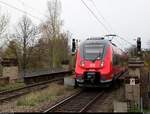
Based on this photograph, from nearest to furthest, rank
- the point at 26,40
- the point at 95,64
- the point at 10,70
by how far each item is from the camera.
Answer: the point at 95,64, the point at 10,70, the point at 26,40

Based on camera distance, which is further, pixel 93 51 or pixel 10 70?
pixel 10 70

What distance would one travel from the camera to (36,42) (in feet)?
177

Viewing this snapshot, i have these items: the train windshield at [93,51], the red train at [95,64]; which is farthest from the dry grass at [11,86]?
the train windshield at [93,51]

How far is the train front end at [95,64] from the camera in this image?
19.8 metres

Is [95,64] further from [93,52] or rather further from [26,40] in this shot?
[26,40]

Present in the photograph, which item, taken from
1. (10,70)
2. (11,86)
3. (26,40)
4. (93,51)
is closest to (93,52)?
(93,51)

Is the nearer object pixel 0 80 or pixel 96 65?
pixel 96 65

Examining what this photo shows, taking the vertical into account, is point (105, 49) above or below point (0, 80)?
above

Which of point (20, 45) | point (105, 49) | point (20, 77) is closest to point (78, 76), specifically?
point (105, 49)

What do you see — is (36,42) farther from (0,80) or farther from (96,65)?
(96,65)

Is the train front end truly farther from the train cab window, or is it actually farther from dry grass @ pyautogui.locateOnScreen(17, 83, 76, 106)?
dry grass @ pyautogui.locateOnScreen(17, 83, 76, 106)

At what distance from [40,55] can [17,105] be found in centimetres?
3991

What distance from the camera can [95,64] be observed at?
20031 mm

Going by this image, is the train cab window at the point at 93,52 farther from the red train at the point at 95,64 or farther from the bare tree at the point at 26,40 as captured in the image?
the bare tree at the point at 26,40
